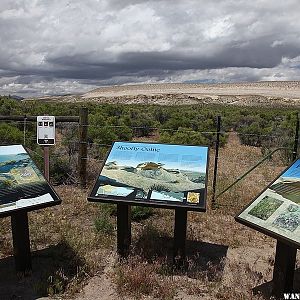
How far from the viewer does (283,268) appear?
4105mm

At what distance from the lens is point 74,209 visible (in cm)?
709

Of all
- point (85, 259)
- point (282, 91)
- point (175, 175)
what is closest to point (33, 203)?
point (85, 259)

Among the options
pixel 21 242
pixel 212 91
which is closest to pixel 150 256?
pixel 21 242

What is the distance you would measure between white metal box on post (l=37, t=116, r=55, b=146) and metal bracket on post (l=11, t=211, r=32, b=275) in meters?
2.62

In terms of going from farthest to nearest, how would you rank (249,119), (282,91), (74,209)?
(282,91)
(249,119)
(74,209)

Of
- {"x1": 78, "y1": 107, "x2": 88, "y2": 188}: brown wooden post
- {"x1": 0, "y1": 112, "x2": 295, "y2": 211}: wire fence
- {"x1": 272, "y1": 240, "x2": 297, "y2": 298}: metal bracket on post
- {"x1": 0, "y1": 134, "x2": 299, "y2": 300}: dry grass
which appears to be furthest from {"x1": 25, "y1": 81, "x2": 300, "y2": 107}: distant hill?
{"x1": 272, "y1": 240, "x2": 297, "y2": 298}: metal bracket on post

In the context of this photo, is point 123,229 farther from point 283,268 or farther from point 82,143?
point 82,143

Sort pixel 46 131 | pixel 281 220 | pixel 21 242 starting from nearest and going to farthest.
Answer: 1. pixel 281 220
2. pixel 21 242
3. pixel 46 131

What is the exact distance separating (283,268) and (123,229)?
2.06m

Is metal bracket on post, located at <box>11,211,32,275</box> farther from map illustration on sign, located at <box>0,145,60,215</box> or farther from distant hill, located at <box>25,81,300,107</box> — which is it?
distant hill, located at <box>25,81,300,107</box>

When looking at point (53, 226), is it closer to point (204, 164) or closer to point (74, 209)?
point (74, 209)

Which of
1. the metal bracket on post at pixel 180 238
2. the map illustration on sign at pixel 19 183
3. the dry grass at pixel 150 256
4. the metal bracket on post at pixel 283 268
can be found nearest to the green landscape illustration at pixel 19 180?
the map illustration on sign at pixel 19 183

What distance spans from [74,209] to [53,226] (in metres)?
0.92

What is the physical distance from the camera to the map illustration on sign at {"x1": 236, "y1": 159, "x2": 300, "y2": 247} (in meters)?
3.83
